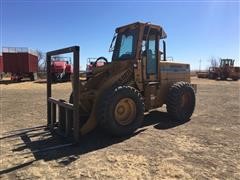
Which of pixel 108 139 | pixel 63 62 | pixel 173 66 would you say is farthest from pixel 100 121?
pixel 63 62

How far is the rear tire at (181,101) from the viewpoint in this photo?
9078mm

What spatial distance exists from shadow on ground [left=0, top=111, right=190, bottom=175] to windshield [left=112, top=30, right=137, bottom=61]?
1.96 meters

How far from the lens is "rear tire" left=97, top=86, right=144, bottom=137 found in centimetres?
696

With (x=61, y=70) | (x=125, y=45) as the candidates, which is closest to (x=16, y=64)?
(x=61, y=70)

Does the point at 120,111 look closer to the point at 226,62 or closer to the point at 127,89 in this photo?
the point at 127,89

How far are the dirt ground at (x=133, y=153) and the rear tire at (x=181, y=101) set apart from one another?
0.89 ft

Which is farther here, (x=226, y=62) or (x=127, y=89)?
(x=226, y=62)

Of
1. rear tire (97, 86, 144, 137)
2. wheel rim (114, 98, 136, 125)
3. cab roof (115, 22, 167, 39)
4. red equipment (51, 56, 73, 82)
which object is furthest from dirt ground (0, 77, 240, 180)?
red equipment (51, 56, 73, 82)

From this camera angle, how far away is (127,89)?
7359 millimetres

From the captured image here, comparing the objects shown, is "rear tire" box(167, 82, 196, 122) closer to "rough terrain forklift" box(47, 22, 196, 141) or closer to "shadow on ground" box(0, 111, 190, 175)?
"rough terrain forklift" box(47, 22, 196, 141)

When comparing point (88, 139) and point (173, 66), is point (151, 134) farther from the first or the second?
point (173, 66)

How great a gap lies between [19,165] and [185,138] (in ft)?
11.9

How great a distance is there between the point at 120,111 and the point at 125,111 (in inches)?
6.2

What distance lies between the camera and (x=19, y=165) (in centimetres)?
546
